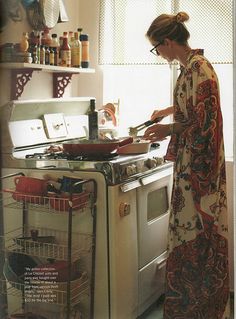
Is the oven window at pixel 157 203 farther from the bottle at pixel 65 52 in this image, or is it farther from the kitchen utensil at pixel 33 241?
the bottle at pixel 65 52

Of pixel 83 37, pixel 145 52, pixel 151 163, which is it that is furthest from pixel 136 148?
pixel 83 37

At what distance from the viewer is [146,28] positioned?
186 centimetres

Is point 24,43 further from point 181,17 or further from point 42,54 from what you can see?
point 181,17

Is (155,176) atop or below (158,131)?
below

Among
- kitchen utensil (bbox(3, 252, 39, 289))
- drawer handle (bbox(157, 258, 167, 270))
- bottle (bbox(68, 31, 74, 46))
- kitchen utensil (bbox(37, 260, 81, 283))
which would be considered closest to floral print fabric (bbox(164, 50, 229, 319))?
drawer handle (bbox(157, 258, 167, 270))

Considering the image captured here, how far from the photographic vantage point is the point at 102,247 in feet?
5.14

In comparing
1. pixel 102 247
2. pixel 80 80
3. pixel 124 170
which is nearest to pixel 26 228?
pixel 102 247

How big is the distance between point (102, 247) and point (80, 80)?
2.60 feet

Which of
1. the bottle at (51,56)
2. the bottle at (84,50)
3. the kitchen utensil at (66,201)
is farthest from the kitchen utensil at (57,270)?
the bottle at (84,50)

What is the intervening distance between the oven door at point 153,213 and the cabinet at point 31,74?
1.56 ft

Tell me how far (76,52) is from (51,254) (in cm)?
80

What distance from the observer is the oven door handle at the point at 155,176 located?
1710 mm

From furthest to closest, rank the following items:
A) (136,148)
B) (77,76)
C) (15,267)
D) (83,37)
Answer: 1. (77,76)
2. (83,37)
3. (136,148)
4. (15,267)

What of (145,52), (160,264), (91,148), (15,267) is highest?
(145,52)
